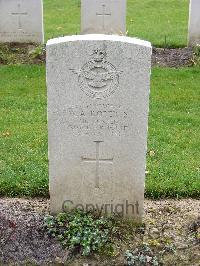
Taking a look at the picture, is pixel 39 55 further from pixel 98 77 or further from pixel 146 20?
pixel 98 77

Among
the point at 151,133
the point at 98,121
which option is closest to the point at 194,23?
the point at 151,133

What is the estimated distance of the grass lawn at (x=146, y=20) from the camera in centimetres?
1340

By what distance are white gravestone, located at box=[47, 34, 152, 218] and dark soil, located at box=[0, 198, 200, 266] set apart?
0.27 metres

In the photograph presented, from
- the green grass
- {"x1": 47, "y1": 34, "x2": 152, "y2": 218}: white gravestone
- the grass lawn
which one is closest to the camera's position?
{"x1": 47, "y1": 34, "x2": 152, "y2": 218}: white gravestone

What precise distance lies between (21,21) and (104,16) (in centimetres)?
179

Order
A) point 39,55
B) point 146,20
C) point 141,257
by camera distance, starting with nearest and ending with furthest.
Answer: point 141,257 → point 39,55 → point 146,20

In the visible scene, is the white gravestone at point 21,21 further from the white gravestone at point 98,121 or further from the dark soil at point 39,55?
the white gravestone at point 98,121

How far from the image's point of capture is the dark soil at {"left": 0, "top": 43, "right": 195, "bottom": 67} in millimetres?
10789

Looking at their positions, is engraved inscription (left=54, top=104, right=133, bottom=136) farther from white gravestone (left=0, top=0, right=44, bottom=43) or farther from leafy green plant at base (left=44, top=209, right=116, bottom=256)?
white gravestone (left=0, top=0, right=44, bottom=43)

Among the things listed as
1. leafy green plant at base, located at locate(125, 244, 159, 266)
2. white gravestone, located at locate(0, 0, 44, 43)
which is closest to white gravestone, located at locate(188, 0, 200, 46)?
white gravestone, located at locate(0, 0, 44, 43)

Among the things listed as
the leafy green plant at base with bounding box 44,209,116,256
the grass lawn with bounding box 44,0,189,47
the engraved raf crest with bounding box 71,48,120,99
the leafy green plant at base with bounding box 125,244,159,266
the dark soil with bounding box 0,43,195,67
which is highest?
the engraved raf crest with bounding box 71,48,120,99

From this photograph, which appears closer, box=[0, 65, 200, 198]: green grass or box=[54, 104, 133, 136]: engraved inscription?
box=[54, 104, 133, 136]: engraved inscription

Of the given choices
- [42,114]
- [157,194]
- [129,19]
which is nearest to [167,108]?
[42,114]

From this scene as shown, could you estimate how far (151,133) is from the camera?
7344 mm
